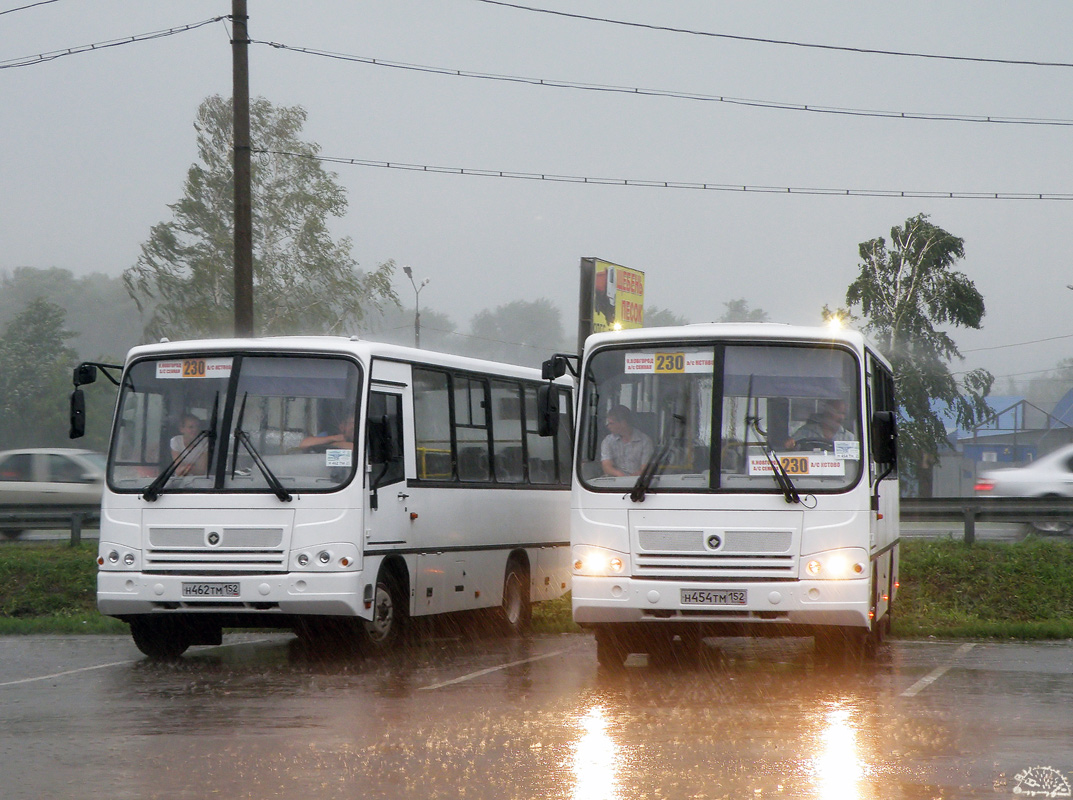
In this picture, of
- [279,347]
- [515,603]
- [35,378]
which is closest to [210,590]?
[279,347]

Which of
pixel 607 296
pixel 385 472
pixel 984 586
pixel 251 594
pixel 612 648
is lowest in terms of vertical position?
pixel 984 586

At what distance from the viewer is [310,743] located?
8672 mm

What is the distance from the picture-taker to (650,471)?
12.1 meters

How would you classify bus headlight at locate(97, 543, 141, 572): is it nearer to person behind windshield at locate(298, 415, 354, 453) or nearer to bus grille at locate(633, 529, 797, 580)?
person behind windshield at locate(298, 415, 354, 453)

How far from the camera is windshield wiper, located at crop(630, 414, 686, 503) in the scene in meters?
12.0

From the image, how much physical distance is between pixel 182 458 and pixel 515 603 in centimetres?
490

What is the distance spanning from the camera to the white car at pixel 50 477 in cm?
2933

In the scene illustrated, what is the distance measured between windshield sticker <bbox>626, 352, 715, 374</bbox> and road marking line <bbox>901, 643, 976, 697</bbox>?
9.60 ft

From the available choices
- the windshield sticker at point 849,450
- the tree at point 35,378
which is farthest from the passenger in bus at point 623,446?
the tree at point 35,378

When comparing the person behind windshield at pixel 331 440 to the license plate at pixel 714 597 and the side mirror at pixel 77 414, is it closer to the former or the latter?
the side mirror at pixel 77 414

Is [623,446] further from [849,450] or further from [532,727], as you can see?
[532,727]

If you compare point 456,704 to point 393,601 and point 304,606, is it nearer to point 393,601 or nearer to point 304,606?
point 304,606

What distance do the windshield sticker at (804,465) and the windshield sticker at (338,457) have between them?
138 inches

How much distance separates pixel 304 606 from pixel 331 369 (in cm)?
215
